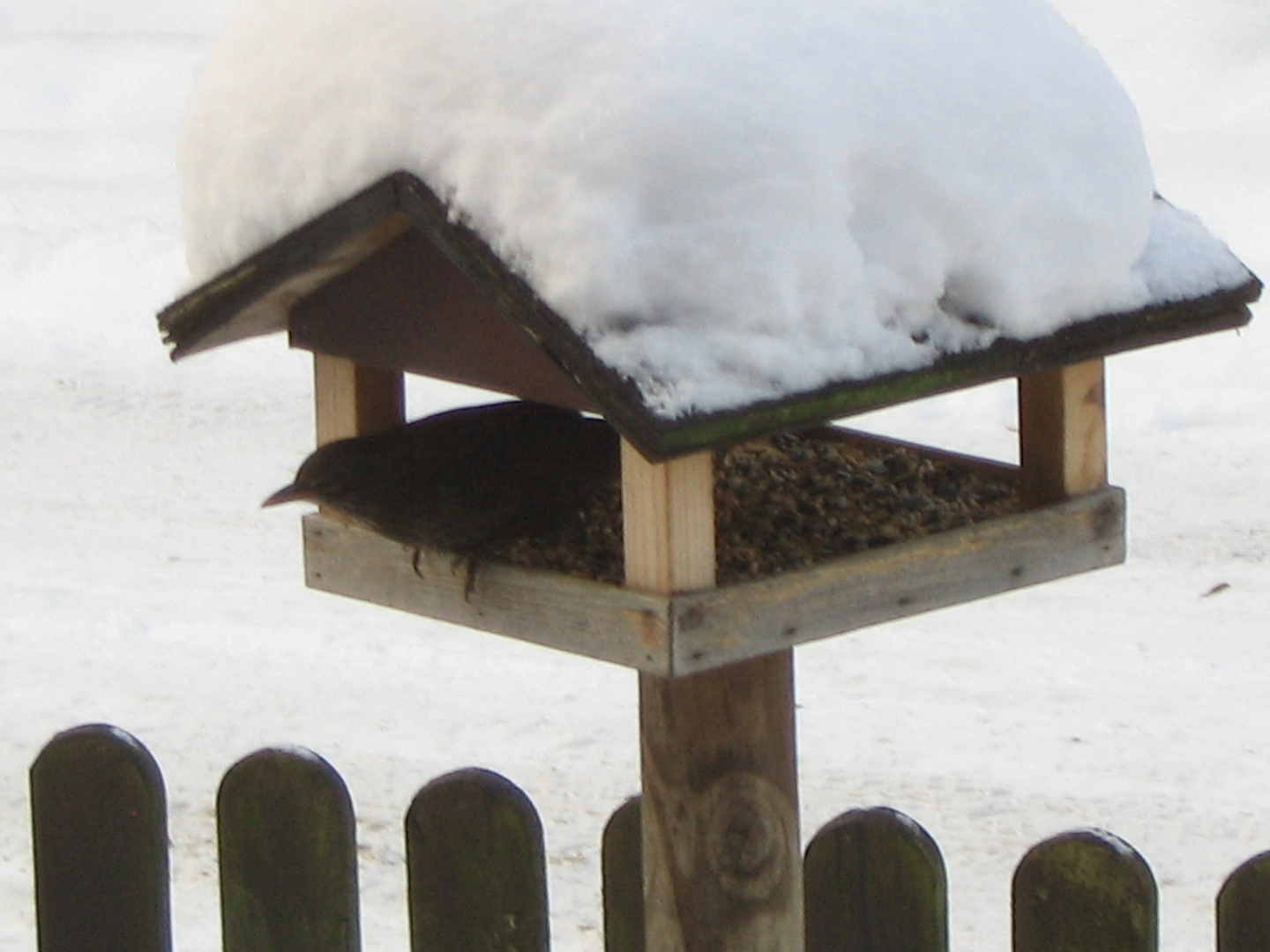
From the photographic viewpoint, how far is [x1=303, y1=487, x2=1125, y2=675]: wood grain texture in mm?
1647

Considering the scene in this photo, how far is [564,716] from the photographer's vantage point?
383 cm

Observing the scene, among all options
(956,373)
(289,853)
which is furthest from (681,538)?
(289,853)

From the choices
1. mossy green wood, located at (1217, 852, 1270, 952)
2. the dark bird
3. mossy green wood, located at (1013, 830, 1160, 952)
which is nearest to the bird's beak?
the dark bird

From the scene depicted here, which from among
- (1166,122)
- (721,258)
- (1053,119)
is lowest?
(721,258)


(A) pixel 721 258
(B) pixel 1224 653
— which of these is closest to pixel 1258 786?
(B) pixel 1224 653

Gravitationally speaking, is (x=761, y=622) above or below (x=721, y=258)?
below

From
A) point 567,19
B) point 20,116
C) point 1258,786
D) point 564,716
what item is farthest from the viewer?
point 20,116

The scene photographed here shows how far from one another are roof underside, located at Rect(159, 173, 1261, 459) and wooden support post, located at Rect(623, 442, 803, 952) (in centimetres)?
32

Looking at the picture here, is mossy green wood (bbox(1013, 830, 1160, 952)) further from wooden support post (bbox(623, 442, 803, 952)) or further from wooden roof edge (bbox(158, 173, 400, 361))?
wooden roof edge (bbox(158, 173, 400, 361))

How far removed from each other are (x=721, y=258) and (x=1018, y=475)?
63cm

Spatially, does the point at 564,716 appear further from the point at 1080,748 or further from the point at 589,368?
the point at 589,368

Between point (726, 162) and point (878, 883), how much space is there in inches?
31.7

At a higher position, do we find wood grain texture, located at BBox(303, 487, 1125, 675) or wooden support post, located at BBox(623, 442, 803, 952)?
wood grain texture, located at BBox(303, 487, 1125, 675)

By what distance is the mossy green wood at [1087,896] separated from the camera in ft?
6.04
